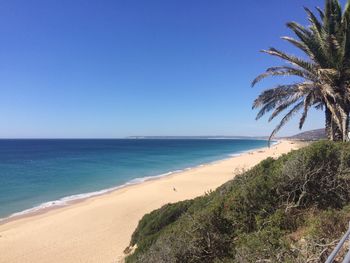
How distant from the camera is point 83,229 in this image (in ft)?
47.7

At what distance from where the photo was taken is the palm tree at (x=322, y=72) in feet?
31.4

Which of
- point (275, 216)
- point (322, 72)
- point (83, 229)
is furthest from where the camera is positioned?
point (83, 229)

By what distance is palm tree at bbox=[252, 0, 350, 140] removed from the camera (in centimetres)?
959

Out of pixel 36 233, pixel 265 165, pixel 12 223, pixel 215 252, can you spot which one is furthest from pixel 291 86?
pixel 12 223

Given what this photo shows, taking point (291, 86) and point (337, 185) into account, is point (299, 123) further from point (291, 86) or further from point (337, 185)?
point (337, 185)

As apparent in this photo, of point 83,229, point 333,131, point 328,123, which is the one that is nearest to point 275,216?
point 333,131

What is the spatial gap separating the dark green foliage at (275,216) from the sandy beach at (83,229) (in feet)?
8.63

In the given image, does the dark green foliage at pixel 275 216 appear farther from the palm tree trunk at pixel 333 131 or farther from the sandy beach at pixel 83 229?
the palm tree trunk at pixel 333 131

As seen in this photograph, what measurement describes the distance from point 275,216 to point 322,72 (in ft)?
19.3

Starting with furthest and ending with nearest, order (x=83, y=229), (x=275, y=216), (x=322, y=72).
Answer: (x=83, y=229), (x=322, y=72), (x=275, y=216)

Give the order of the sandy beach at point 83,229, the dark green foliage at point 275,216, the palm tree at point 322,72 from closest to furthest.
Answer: the dark green foliage at point 275,216 < the palm tree at point 322,72 < the sandy beach at point 83,229

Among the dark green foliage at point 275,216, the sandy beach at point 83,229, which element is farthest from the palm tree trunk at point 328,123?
the dark green foliage at point 275,216

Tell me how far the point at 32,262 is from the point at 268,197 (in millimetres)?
9128

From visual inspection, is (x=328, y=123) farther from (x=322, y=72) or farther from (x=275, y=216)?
(x=275, y=216)
